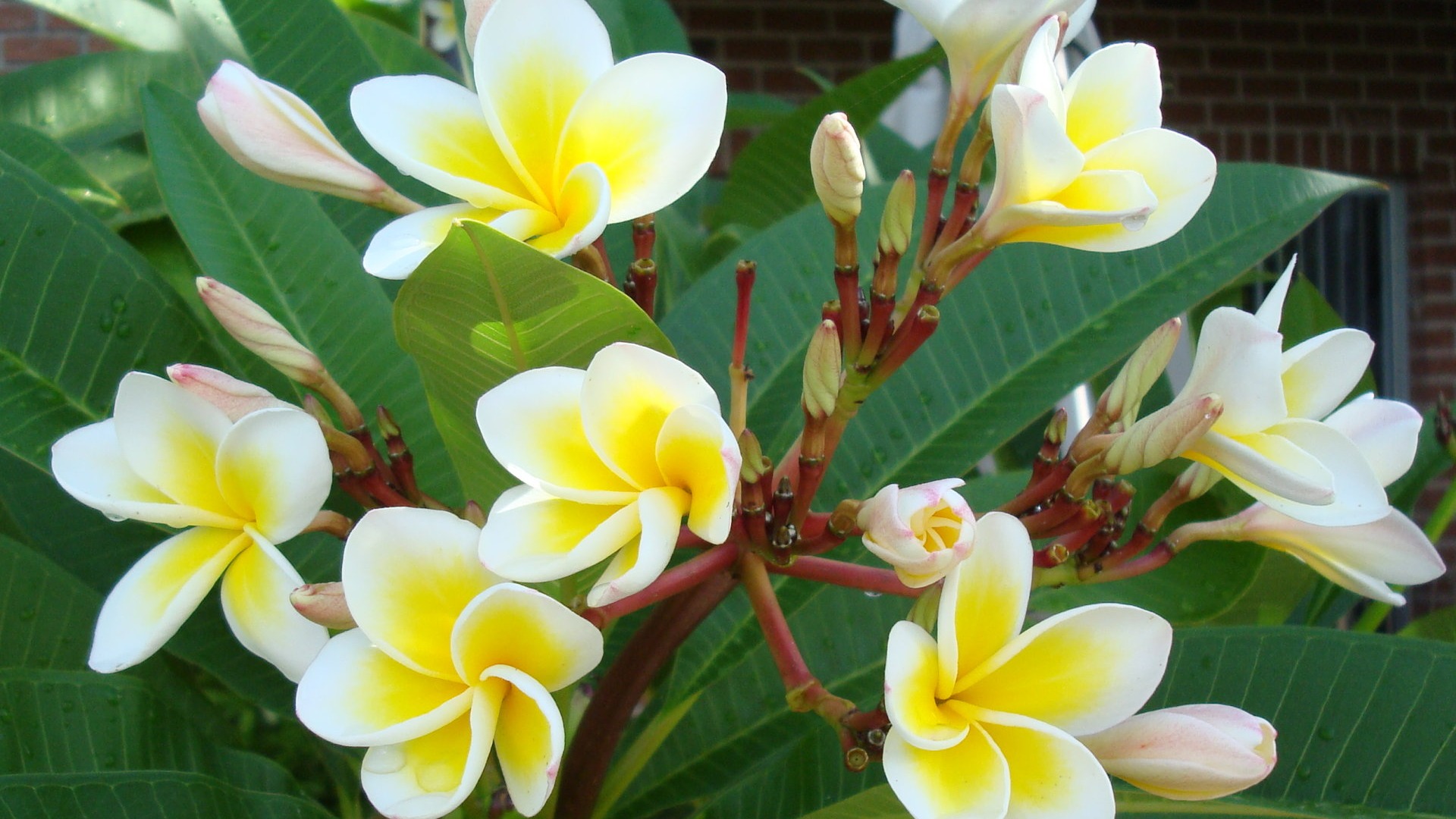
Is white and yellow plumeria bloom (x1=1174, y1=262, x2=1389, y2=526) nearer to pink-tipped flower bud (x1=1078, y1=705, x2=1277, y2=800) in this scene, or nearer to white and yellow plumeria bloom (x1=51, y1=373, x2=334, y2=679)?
pink-tipped flower bud (x1=1078, y1=705, x2=1277, y2=800)

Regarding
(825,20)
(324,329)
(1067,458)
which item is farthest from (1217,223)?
(825,20)

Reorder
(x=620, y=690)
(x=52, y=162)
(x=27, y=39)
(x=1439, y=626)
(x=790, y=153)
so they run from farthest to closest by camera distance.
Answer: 1. (x=27, y=39)
2. (x=790, y=153)
3. (x=1439, y=626)
4. (x=52, y=162)
5. (x=620, y=690)

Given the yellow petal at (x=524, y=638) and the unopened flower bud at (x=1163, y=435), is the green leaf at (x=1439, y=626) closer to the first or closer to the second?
the unopened flower bud at (x=1163, y=435)

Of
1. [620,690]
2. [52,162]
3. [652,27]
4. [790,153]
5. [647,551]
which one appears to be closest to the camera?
[647,551]

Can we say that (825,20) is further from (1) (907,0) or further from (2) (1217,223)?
(1) (907,0)

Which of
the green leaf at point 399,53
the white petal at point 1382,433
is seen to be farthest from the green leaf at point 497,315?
the green leaf at point 399,53

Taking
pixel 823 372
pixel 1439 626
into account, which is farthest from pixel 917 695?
pixel 1439 626

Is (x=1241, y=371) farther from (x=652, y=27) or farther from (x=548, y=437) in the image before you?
(x=652, y=27)
